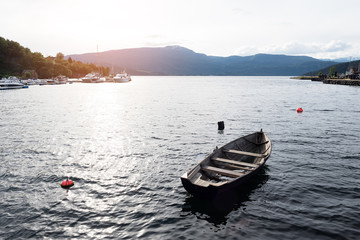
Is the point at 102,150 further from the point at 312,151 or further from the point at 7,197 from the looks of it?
the point at 312,151

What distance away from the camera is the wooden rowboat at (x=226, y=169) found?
14.4 meters

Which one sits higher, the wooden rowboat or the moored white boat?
the moored white boat

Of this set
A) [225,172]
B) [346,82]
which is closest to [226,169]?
[225,172]

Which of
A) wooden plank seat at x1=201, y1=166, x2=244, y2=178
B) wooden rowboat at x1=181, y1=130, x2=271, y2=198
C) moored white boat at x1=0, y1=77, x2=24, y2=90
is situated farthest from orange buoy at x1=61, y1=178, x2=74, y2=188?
moored white boat at x1=0, y1=77, x2=24, y2=90

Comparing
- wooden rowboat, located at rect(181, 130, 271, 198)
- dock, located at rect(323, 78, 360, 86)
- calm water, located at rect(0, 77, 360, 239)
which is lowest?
calm water, located at rect(0, 77, 360, 239)

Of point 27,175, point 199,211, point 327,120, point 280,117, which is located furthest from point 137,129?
point 327,120

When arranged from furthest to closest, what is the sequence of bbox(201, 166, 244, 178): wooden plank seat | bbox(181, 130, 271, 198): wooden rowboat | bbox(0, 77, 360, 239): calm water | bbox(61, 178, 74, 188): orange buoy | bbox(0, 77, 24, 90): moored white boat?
bbox(0, 77, 24, 90): moored white boat, bbox(61, 178, 74, 188): orange buoy, bbox(201, 166, 244, 178): wooden plank seat, bbox(181, 130, 271, 198): wooden rowboat, bbox(0, 77, 360, 239): calm water

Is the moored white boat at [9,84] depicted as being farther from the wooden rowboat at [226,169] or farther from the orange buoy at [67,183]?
the wooden rowboat at [226,169]

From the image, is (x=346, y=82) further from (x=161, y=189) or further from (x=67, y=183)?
(x=67, y=183)

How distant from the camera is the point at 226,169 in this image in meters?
19.0

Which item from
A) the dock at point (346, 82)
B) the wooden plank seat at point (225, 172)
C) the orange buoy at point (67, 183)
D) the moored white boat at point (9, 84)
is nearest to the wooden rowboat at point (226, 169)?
the wooden plank seat at point (225, 172)

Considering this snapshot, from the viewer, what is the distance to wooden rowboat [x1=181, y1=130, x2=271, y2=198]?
47.4 ft

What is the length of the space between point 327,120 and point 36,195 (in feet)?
147

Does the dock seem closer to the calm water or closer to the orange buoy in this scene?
the calm water
